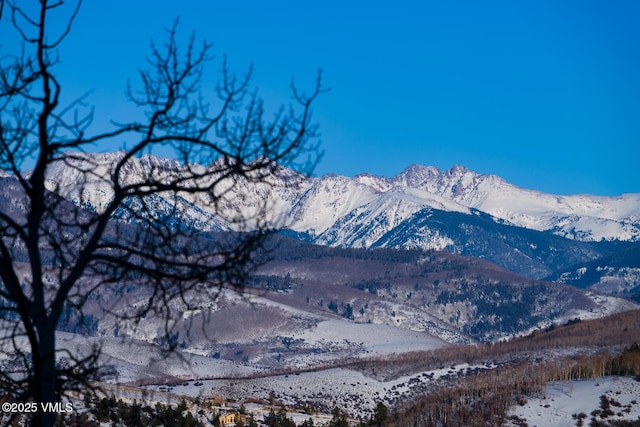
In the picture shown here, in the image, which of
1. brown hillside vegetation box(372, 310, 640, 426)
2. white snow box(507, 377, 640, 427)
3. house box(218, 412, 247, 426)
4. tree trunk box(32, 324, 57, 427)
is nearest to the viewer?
tree trunk box(32, 324, 57, 427)

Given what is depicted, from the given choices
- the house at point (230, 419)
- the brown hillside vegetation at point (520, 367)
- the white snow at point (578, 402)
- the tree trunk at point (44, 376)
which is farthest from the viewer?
the brown hillside vegetation at point (520, 367)

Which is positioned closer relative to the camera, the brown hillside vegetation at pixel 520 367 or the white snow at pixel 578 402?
the white snow at pixel 578 402

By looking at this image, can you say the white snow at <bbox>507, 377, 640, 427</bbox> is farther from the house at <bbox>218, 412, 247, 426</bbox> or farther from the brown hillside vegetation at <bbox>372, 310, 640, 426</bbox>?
the house at <bbox>218, 412, 247, 426</bbox>

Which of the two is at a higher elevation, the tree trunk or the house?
the tree trunk

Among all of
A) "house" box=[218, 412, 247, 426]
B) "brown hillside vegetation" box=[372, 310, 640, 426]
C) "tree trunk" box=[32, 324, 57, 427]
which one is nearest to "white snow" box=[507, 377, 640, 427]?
"brown hillside vegetation" box=[372, 310, 640, 426]

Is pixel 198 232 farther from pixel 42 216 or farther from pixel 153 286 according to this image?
pixel 42 216

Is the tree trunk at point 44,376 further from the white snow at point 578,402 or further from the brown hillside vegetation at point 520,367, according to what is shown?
the brown hillside vegetation at point 520,367

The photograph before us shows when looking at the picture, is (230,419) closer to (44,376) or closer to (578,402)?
(578,402)

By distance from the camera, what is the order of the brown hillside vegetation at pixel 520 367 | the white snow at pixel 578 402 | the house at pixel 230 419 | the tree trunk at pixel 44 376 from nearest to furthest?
the tree trunk at pixel 44 376, the house at pixel 230 419, the white snow at pixel 578 402, the brown hillside vegetation at pixel 520 367

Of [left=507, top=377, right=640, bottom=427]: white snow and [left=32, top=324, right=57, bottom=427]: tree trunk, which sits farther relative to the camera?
[left=507, top=377, right=640, bottom=427]: white snow

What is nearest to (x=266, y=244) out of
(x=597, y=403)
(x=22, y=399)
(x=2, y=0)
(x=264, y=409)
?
(x=22, y=399)

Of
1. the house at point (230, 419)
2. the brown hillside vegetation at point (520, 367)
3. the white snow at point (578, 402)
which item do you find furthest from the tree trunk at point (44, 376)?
the brown hillside vegetation at point (520, 367)

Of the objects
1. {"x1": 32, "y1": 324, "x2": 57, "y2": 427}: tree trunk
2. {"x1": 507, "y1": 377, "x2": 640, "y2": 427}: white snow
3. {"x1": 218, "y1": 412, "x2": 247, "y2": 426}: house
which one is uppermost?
{"x1": 32, "y1": 324, "x2": 57, "y2": 427}: tree trunk

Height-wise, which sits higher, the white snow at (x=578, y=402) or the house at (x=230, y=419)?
the white snow at (x=578, y=402)
